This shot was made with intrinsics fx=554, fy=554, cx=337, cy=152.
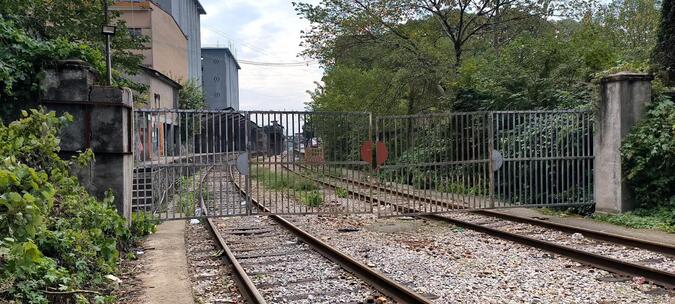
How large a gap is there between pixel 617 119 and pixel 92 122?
982cm

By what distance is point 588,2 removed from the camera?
79.0 ft

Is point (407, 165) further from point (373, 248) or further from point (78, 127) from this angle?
point (78, 127)

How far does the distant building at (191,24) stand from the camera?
2266 inches

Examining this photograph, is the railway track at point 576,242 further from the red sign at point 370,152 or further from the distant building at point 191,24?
the distant building at point 191,24

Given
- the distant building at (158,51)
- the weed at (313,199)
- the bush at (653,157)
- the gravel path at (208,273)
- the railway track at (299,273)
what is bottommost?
the gravel path at (208,273)

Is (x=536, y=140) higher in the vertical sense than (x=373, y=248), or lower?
higher

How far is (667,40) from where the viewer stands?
45.1ft

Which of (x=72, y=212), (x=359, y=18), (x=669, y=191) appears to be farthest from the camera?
(x=359, y=18)

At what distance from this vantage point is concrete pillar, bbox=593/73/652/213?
11203mm

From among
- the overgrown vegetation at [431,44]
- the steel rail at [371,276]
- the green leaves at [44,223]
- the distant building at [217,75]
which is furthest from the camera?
the distant building at [217,75]

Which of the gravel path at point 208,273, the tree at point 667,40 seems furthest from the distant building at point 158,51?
the tree at point 667,40

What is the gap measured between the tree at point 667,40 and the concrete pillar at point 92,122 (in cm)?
1235

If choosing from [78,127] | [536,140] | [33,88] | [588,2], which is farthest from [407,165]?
[588,2]

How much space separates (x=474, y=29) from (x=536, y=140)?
13.5 metres
